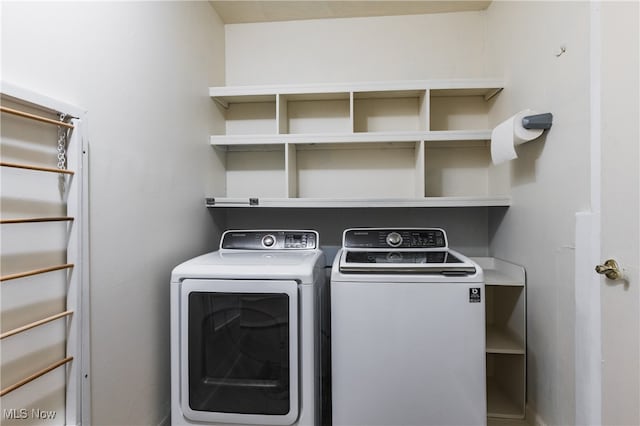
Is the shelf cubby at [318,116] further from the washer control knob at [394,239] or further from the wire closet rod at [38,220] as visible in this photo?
the wire closet rod at [38,220]

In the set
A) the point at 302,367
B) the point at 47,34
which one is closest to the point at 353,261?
the point at 302,367

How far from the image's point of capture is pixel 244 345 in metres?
1.52

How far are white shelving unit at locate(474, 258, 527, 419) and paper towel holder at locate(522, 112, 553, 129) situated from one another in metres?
0.78

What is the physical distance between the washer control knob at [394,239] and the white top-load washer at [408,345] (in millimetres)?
435

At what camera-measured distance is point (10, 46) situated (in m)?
0.93

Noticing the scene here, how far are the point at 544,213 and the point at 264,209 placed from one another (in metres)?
1.75

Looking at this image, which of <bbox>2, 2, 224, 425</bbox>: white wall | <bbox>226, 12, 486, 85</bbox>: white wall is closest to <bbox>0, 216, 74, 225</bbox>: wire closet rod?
<bbox>2, 2, 224, 425</bbox>: white wall

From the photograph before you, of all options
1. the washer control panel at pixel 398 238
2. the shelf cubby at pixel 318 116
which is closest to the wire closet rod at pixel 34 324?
the washer control panel at pixel 398 238

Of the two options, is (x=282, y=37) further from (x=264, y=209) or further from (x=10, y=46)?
(x=10, y=46)

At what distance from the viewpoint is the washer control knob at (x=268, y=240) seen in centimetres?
199

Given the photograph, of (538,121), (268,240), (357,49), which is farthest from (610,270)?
(357,49)

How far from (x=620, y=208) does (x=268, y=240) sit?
1.60 metres

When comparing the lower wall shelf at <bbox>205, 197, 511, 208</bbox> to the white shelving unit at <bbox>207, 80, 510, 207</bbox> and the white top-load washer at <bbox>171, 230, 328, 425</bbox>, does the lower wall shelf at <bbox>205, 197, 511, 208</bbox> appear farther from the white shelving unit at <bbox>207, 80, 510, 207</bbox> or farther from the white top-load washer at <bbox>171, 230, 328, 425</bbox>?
the white top-load washer at <bbox>171, 230, 328, 425</bbox>

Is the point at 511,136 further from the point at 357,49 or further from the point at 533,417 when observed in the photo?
the point at 533,417
